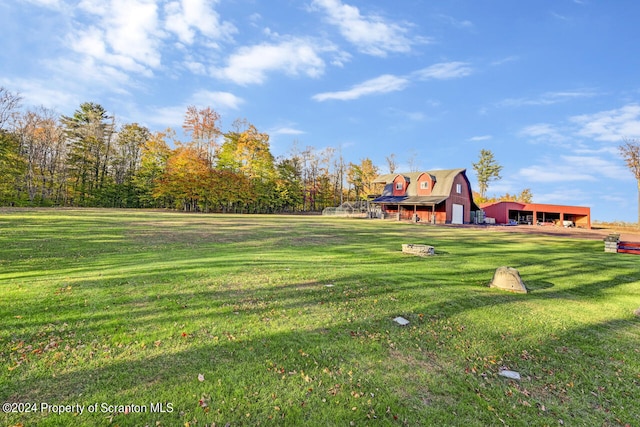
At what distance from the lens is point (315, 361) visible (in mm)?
4199

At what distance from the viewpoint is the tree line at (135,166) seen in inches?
1582

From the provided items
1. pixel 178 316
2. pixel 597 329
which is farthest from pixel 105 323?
pixel 597 329

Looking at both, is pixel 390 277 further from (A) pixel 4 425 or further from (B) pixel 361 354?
(A) pixel 4 425

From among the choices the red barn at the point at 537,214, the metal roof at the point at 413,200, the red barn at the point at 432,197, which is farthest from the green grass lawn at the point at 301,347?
the red barn at the point at 537,214

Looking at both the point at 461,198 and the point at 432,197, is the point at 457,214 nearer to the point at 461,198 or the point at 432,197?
the point at 461,198

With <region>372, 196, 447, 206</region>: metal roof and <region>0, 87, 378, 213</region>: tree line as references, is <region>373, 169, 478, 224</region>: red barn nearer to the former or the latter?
<region>372, 196, 447, 206</region>: metal roof

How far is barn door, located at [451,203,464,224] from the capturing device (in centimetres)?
3778

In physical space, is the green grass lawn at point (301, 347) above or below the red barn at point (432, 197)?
below

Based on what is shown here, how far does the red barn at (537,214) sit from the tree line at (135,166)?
35410 mm

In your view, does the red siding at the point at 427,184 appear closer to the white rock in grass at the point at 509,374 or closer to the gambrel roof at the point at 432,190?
the gambrel roof at the point at 432,190

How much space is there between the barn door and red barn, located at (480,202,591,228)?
7.93 m

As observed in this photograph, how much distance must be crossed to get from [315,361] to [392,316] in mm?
2261

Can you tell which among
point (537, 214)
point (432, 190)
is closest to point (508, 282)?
point (432, 190)

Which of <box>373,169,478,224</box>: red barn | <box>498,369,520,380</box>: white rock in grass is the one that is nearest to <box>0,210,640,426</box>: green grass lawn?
<box>498,369,520,380</box>: white rock in grass
